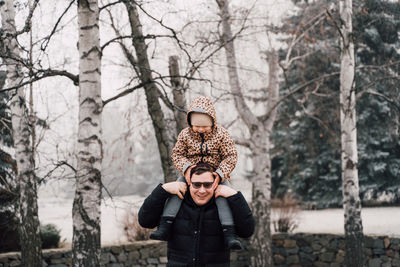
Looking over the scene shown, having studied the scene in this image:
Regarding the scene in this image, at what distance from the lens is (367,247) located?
8867mm

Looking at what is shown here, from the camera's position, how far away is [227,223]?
2709 mm

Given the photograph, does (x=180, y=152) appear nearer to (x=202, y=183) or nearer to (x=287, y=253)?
(x=202, y=183)

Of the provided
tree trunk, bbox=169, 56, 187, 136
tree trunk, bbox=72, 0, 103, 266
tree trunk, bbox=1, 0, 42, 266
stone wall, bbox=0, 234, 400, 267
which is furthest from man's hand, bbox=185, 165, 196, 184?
stone wall, bbox=0, 234, 400, 267

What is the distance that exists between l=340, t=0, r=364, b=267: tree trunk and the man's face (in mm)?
5369

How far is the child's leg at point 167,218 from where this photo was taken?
9.01 feet

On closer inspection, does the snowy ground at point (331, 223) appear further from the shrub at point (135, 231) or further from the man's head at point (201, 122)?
the man's head at point (201, 122)

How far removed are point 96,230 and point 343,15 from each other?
6.09 metres

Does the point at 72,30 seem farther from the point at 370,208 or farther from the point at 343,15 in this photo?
the point at 370,208

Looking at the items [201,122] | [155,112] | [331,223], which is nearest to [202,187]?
[201,122]

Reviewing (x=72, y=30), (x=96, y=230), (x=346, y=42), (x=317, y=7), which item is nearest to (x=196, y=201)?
(x=96, y=230)

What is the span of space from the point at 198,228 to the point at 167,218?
233mm

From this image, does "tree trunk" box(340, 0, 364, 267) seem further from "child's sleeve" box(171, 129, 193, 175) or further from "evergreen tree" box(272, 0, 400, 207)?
"child's sleeve" box(171, 129, 193, 175)

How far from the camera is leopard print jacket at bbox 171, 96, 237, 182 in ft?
9.70

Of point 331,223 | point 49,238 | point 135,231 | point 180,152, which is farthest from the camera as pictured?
point 331,223
